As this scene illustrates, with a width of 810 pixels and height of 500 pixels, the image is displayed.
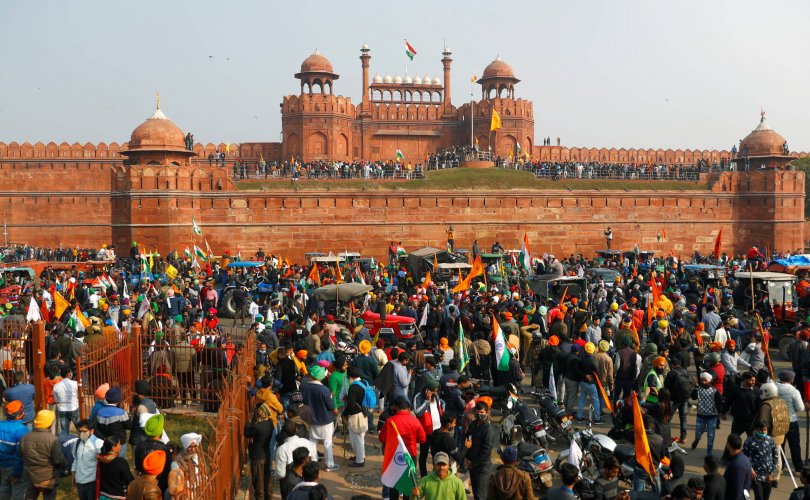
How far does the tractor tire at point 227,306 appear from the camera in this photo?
17.5m

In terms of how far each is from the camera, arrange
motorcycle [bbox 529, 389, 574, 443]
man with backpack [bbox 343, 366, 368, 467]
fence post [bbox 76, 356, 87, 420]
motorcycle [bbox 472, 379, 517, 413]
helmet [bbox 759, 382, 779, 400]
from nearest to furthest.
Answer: helmet [bbox 759, 382, 779, 400], fence post [bbox 76, 356, 87, 420], man with backpack [bbox 343, 366, 368, 467], motorcycle [bbox 529, 389, 574, 443], motorcycle [bbox 472, 379, 517, 413]

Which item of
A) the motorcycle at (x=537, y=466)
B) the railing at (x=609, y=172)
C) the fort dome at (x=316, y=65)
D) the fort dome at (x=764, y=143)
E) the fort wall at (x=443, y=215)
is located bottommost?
the motorcycle at (x=537, y=466)

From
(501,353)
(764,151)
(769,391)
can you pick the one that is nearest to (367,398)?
Result: (501,353)

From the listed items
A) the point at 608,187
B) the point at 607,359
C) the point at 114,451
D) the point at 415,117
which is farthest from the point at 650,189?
the point at 114,451

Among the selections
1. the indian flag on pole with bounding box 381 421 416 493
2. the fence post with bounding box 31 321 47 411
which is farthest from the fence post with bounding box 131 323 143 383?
the indian flag on pole with bounding box 381 421 416 493

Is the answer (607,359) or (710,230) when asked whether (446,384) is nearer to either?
(607,359)

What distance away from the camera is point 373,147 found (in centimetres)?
4509

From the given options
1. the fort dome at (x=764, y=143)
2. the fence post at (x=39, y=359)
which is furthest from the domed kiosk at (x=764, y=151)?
the fence post at (x=39, y=359)

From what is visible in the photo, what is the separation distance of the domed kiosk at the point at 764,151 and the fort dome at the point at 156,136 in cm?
2754

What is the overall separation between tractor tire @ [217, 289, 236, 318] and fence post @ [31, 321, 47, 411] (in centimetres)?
830

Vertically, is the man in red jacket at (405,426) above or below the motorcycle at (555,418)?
above

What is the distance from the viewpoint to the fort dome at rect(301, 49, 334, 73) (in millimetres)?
43656

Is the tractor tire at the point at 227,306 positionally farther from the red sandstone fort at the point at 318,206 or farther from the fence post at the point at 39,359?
the red sandstone fort at the point at 318,206

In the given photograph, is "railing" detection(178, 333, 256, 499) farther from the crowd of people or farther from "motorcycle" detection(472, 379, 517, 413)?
"motorcycle" detection(472, 379, 517, 413)
